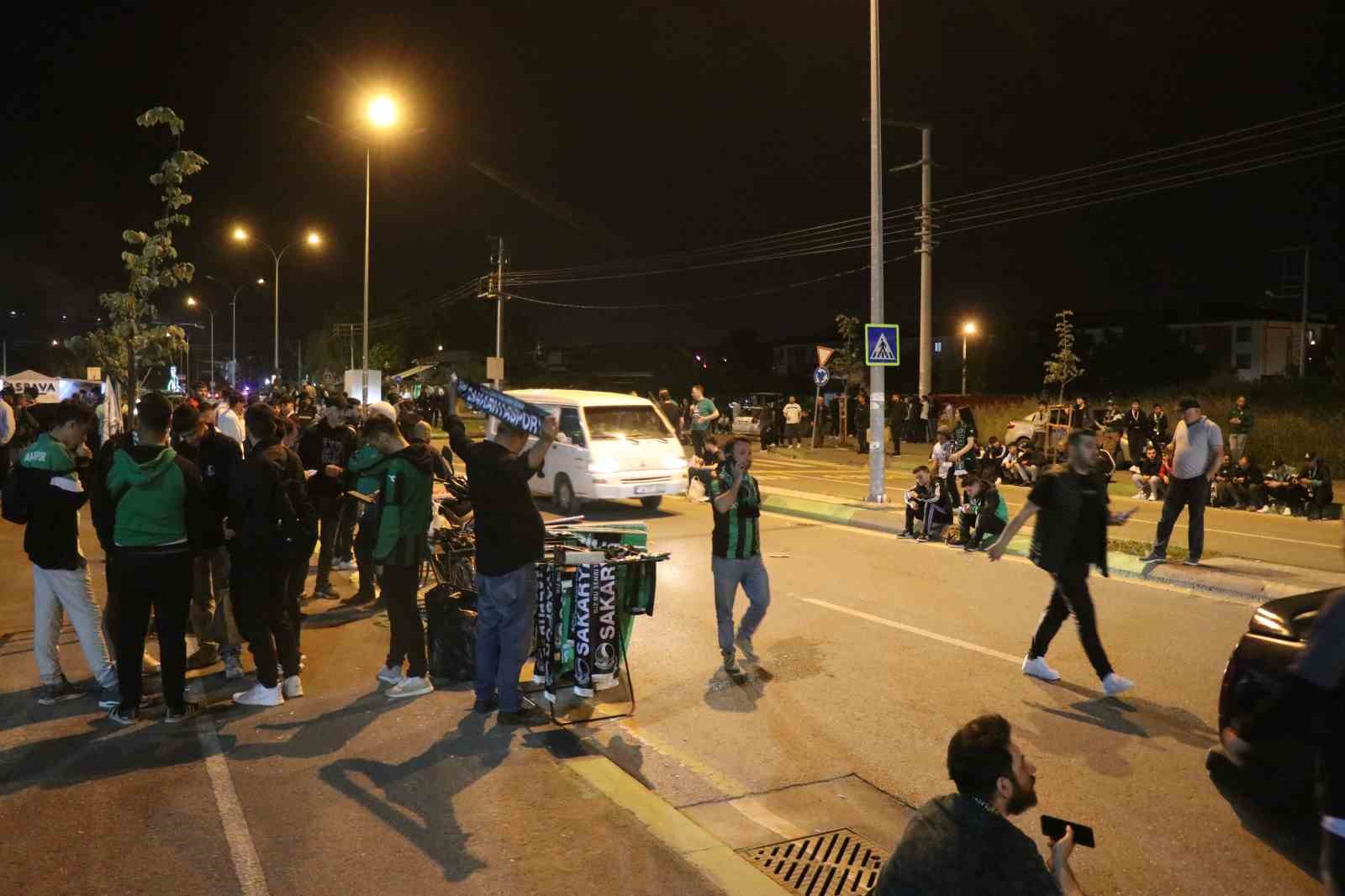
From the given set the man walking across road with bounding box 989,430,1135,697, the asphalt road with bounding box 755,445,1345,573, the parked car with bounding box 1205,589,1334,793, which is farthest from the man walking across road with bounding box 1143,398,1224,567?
the parked car with bounding box 1205,589,1334,793

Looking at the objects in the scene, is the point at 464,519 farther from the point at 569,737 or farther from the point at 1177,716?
→ the point at 1177,716

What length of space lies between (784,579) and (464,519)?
3618mm

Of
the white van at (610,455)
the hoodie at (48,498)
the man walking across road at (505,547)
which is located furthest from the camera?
the white van at (610,455)

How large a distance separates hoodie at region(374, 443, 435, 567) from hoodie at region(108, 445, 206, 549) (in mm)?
1143

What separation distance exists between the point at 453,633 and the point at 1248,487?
646 inches

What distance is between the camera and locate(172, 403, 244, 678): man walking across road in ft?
23.7

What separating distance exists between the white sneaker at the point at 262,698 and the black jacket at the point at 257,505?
2.72ft

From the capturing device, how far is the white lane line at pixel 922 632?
8.09m

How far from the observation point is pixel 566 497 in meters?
17.0

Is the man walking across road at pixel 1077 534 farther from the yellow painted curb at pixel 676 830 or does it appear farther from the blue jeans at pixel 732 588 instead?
the yellow painted curb at pixel 676 830

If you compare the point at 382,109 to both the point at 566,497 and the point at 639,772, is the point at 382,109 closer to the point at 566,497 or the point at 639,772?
the point at 566,497

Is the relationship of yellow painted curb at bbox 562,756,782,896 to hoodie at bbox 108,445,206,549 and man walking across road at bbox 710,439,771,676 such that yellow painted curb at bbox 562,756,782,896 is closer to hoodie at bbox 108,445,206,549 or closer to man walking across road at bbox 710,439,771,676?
man walking across road at bbox 710,439,771,676

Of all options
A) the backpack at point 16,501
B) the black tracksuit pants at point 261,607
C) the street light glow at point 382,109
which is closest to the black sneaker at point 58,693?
the backpack at point 16,501

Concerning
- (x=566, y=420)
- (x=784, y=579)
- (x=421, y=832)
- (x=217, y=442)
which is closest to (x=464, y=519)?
(x=217, y=442)
